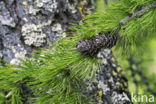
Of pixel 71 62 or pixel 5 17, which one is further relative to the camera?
pixel 5 17

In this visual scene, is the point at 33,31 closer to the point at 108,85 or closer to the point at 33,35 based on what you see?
the point at 33,35

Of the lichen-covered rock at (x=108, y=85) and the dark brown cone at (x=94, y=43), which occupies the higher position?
the dark brown cone at (x=94, y=43)

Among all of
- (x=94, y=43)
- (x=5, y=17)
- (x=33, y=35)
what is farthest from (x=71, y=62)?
(x=5, y=17)

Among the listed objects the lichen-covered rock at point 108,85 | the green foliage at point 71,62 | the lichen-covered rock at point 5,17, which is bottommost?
the lichen-covered rock at point 108,85

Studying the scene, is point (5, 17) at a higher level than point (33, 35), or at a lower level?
higher

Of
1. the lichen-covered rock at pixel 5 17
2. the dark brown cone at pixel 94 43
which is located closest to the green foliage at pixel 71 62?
the dark brown cone at pixel 94 43

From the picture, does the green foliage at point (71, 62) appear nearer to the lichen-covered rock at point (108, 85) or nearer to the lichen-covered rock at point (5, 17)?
the lichen-covered rock at point (108, 85)

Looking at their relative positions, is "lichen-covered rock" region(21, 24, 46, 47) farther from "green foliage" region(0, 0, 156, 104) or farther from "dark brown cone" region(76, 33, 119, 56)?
"dark brown cone" region(76, 33, 119, 56)

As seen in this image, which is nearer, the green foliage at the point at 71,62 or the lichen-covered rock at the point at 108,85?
the green foliage at the point at 71,62

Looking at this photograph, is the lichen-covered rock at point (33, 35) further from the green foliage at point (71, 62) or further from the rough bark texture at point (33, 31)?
the green foliage at point (71, 62)

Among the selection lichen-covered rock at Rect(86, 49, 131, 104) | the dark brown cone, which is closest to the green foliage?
the dark brown cone
